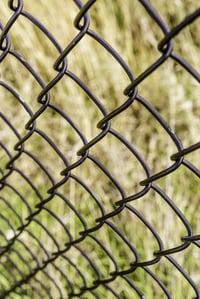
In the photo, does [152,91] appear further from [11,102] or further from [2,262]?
[2,262]

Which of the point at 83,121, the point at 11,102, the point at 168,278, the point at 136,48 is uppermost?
the point at 136,48

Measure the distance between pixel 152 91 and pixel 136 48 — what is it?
219mm

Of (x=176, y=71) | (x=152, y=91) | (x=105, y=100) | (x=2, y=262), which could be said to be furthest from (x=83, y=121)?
(x=2, y=262)

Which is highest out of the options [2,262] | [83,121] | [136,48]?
[136,48]

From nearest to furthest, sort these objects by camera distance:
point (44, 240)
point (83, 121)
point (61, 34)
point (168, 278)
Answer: point (168, 278) → point (44, 240) → point (83, 121) → point (61, 34)

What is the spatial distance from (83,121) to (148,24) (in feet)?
1.72

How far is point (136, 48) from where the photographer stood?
2.26 meters

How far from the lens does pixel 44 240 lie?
6.23 feet

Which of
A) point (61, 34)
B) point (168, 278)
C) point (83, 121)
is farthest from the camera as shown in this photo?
point (61, 34)

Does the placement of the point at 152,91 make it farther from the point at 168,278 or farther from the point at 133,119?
the point at 168,278

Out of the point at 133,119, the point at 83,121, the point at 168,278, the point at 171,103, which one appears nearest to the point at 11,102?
the point at 83,121

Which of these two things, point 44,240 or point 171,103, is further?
point 171,103

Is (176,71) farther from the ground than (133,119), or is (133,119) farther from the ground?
(176,71)

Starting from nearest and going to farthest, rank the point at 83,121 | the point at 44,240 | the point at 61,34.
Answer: the point at 44,240
the point at 83,121
the point at 61,34
